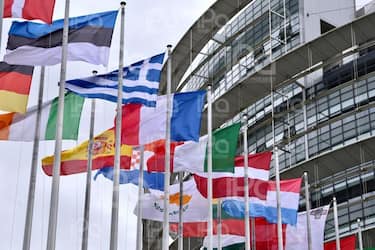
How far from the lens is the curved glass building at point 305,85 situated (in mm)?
46812

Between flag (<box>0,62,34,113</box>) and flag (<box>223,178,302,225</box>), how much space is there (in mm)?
10639

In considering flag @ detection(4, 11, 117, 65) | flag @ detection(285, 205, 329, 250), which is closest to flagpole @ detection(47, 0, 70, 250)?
flag @ detection(4, 11, 117, 65)

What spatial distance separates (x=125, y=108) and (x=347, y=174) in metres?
25.0

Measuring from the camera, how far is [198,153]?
91.6 feet

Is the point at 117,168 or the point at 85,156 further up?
the point at 85,156

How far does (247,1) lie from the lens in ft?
178

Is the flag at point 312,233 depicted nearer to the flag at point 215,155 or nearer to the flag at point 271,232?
the flag at point 271,232

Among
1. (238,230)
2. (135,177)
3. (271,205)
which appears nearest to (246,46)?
(271,205)

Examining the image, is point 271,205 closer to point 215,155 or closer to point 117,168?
point 215,155

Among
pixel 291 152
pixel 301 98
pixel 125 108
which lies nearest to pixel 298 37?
pixel 301 98

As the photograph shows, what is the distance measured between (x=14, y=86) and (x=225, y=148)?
7.92 metres

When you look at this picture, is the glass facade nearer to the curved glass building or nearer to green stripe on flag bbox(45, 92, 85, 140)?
the curved glass building

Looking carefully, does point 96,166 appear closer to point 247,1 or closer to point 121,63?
point 121,63

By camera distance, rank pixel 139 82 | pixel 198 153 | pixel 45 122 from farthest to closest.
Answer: pixel 198 153 < pixel 139 82 < pixel 45 122
